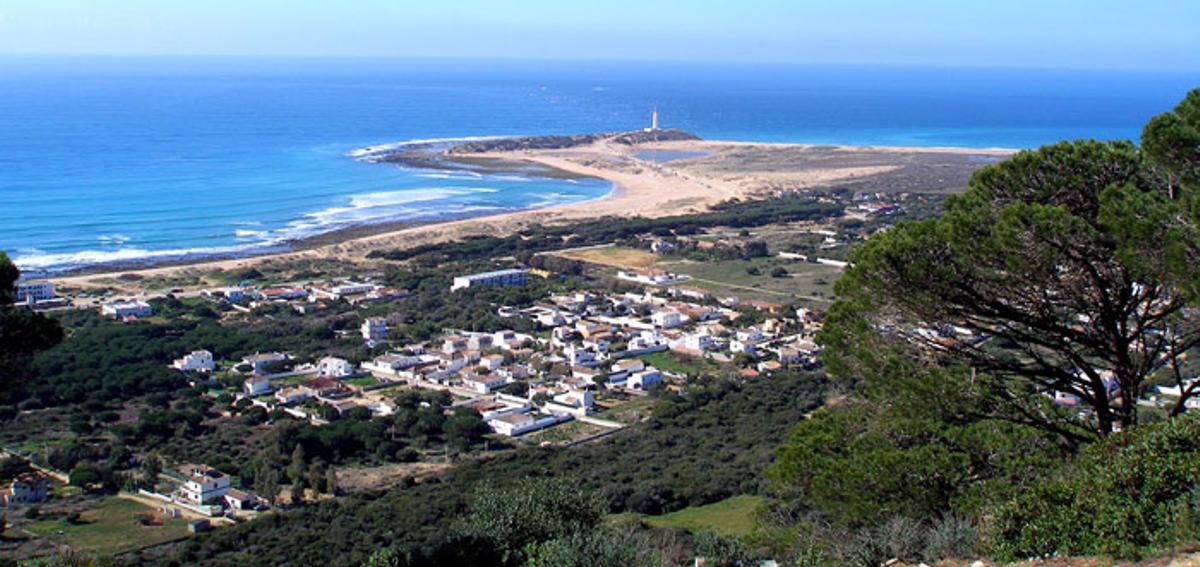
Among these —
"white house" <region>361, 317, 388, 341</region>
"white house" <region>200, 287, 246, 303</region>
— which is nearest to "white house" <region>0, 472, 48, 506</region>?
"white house" <region>361, 317, 388, 341</region>

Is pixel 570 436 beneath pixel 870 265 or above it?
beneath

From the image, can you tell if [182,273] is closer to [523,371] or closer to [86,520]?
[523,371]

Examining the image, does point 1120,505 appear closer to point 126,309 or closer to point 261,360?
point 261,360

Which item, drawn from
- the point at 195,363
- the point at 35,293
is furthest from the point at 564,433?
the point at 35,293

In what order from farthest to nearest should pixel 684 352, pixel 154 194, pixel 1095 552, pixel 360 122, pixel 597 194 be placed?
pixel 360 122 → pixel 597 194 → pixel 154 194 → pixel 684 352 → pixel 1095 552

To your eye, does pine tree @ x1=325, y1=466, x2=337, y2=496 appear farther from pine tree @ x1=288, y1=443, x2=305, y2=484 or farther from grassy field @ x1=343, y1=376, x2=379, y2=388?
grassy field @ x1=343, y1=376, x2=379, y2=388

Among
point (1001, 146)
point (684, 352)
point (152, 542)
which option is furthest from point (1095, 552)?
point (1001, 146)

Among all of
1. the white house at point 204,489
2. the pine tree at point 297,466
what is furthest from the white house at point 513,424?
the white house at point 204,489
